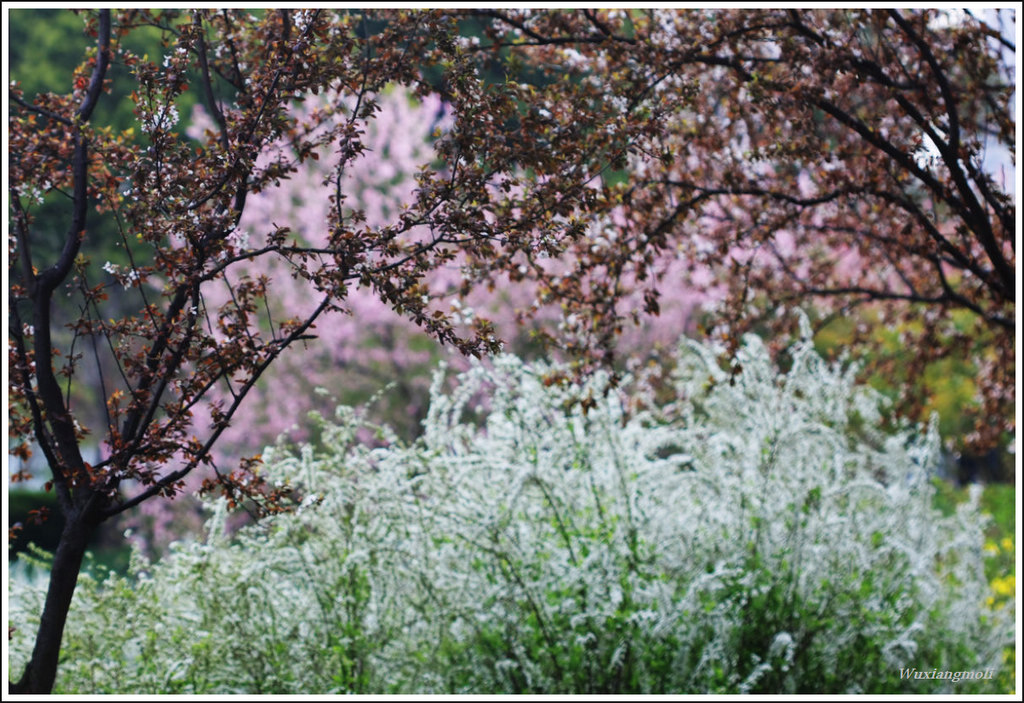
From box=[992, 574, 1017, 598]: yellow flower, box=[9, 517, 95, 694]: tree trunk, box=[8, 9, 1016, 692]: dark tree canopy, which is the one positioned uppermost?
box=[8, 9, 1016, 692]: dark tree canopy

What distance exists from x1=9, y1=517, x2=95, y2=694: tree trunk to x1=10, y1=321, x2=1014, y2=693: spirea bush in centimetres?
95

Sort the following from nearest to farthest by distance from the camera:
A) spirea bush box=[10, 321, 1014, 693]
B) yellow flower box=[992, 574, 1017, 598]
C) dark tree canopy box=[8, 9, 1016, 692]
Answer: dark tree canopy box=[8, 9, 1016, 692] → spirea bush box=[10, 321, 1014, 693] → yellow flower box=[992, 574, 1017, 598]

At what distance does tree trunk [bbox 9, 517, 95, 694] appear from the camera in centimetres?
236

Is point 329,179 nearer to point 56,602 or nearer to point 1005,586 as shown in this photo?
point 56,602

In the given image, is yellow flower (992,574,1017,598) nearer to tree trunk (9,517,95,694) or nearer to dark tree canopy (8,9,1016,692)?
dark tree canopy (8,9,1016,692)

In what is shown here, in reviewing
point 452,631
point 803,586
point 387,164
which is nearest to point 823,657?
point 803,586

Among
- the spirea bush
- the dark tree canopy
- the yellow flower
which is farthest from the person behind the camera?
the yellow flower

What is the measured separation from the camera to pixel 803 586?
13.0ft

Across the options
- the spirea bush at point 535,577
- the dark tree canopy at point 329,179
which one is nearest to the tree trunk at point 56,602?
the dark tree canopy at point 329,179

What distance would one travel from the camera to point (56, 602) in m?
2.40

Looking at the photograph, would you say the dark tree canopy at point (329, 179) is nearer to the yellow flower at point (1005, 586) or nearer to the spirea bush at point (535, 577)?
the spirea bush at point (535, 577)

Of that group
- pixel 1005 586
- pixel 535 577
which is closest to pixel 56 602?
pixel 535 577

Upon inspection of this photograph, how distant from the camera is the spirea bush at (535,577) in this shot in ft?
11.7

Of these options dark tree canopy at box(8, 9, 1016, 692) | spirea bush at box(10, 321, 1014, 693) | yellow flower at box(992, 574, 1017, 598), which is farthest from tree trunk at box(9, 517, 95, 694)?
yellow flower at box(992, 574, 1017, 598)
